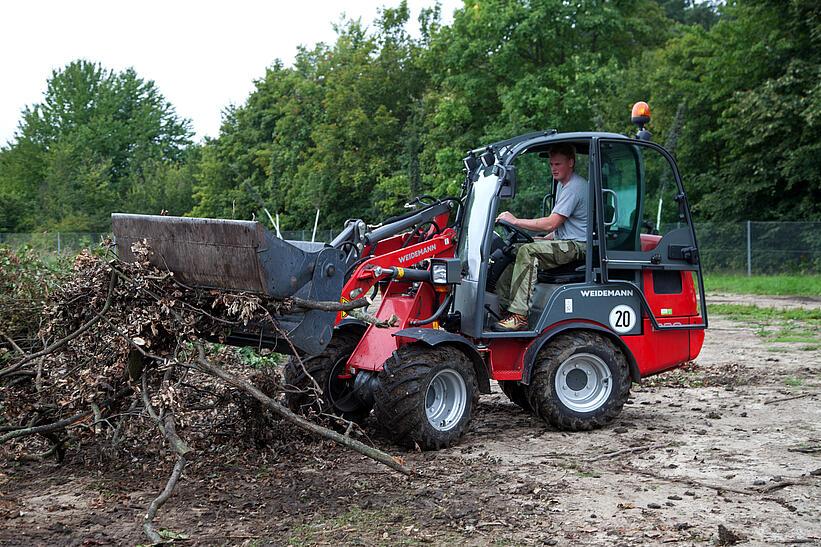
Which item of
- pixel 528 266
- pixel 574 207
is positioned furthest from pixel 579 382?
pixel 574 207

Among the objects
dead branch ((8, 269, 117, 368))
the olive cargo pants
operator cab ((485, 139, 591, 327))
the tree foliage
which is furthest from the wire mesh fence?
dead branch ((8, 269, 117, 368))

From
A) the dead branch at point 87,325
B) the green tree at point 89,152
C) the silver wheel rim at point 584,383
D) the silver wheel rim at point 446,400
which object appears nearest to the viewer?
the dead branch at point 87,325

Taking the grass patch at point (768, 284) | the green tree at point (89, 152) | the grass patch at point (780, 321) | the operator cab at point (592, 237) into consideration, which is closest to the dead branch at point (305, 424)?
the operator cab at point (592, 237)

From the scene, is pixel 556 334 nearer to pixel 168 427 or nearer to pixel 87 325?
pixel 168 427

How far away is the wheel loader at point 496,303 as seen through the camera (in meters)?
7.10

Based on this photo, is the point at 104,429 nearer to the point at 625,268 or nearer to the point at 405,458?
the point at 405,458

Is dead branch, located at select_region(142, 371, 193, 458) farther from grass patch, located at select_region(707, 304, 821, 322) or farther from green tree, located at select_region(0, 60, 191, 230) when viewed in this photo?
green tree, located at select_region(0, 60, 191, 230)

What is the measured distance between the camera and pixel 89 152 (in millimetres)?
53312

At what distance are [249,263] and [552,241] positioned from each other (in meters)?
2.92

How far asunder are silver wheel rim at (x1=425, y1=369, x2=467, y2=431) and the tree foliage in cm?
2206

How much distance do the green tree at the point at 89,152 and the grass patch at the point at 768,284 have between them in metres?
30.1

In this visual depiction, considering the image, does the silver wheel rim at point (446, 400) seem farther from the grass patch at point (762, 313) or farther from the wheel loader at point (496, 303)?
the grass patch at point (762, 313)

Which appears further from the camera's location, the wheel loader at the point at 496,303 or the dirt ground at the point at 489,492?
the wheel loader at the point at 496,303

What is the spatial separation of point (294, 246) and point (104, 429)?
1885 millimetres
